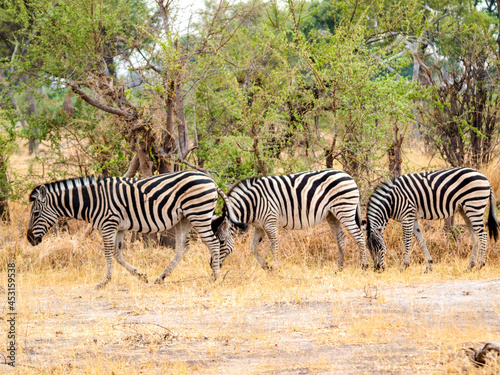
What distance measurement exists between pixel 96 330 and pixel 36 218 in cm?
301

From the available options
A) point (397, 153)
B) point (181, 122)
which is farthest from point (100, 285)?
point (397, 153)

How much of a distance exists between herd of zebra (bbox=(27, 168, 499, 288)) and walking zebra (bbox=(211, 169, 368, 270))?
0.05 ft

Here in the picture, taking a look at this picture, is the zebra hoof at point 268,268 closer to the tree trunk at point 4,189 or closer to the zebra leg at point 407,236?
the zebra leg at point 407,236

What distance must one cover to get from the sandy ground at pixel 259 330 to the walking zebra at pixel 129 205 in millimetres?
967

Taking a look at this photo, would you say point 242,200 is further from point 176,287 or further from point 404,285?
point 404,285

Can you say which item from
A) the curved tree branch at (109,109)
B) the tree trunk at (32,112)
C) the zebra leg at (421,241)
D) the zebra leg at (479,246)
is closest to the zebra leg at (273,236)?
the zebra leg at (421,241)

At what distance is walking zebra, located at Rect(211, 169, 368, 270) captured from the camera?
8844 mm

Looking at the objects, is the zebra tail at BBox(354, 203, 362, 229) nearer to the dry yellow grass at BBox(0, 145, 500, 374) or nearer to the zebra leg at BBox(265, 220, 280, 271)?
the dry yellow grass at BBox(0, 145, 500, 374)

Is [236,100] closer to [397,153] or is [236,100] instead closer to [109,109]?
[109,109]

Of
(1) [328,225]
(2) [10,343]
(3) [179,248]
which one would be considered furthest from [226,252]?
(2) [10,343]

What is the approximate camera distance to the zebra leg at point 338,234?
29.9 feet

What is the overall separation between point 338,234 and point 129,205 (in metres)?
3.25

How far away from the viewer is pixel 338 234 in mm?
9250

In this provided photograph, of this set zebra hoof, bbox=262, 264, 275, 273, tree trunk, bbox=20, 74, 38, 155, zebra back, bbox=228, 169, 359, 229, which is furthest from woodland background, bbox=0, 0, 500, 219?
zebra hoof, bbox=262, 264, 275, 273
